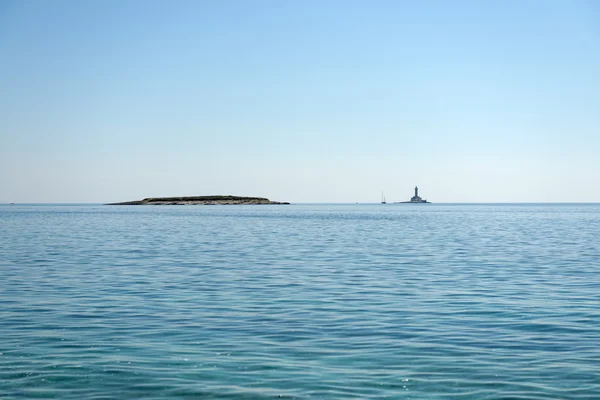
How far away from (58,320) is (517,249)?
39911 mm

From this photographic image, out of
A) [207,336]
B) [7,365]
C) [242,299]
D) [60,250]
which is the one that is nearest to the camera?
[7,365]

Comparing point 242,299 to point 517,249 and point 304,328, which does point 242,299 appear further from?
point 517,249

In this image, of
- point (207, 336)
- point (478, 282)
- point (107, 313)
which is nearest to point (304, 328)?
point (207, 336)

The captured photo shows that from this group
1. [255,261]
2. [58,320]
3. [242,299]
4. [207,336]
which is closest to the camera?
[207,336]

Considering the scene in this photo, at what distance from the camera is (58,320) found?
837 inches

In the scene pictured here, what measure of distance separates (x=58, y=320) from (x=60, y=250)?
102 ft

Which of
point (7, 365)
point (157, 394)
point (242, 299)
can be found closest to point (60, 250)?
point (242, 299)

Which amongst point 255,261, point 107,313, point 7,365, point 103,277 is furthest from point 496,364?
point 255,261

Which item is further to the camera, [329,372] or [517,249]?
[517,249]

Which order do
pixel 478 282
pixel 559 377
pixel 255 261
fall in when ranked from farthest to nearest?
pixel 255 261
pixel 478 282
pixel 559 377

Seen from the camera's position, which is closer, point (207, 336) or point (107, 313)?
Answer: point (207, 336)

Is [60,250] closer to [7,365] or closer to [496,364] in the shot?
[7,365]

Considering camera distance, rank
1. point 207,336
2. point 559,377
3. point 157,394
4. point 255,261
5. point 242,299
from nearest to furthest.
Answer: point 157,394 → point 559,377 → point 207,336 → point 242,299 → point 255,261

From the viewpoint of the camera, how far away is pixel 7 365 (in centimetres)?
1559
